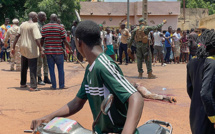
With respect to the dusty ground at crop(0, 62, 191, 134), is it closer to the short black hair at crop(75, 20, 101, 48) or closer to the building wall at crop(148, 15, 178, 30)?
the short black hair at crop(75, 20, 101, 48)

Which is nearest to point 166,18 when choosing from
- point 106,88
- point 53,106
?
point 53,106

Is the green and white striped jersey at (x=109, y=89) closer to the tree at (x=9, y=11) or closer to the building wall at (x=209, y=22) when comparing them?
the building wall at (x=209, y=22)

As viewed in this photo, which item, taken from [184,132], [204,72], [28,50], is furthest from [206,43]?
[28,50]

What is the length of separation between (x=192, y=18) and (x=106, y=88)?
160 feet

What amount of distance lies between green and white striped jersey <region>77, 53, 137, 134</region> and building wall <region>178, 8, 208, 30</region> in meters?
46.3

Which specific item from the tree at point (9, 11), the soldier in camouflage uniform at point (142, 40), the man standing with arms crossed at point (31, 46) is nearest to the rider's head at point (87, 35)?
the man standing with arms crossed at point (31, 46)

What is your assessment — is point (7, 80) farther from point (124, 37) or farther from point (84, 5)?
point (84, 5)

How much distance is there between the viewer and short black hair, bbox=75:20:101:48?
2.41m

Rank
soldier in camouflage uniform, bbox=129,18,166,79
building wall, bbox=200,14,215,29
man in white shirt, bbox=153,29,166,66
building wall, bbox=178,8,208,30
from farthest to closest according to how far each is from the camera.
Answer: building wall, bbox=178,8,208,30, building wall, bbox=200,14,215,29, man in white shirt, bbox=153,29,166,66, soldier in camouflage uniform, bbox=129,18,166,79

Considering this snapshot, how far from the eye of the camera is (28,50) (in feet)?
28.2

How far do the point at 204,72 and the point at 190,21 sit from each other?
154 ft

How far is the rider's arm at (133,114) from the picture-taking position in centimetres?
206

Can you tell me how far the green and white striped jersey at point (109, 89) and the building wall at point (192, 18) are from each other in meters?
46.3

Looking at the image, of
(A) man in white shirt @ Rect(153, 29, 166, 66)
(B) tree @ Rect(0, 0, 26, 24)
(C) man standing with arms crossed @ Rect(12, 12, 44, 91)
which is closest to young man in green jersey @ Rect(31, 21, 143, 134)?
(C) man standing with arms crossed @ Rect(12, 12, 44, 91)
